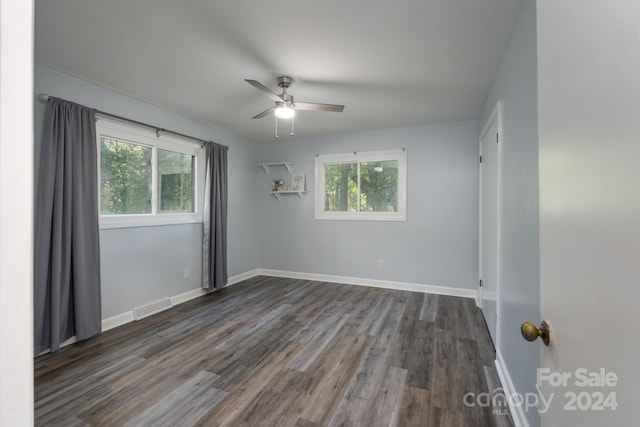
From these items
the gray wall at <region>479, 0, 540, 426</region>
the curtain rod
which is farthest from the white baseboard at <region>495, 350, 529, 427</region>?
the curtain rod

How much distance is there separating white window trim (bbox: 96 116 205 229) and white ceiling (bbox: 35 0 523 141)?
403 mm

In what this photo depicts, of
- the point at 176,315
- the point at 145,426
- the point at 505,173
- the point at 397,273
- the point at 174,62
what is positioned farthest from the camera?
the point at 397,273

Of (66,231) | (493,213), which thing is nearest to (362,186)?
(493,213)

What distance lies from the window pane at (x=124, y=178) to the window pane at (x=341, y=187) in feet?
8.82

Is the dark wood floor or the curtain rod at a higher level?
the curtain rod

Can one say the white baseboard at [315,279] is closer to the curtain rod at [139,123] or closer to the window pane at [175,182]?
the window pane at [175,182]

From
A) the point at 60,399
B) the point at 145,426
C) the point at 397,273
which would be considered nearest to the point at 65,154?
the point at 60,399

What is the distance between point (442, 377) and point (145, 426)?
2038 millimetres

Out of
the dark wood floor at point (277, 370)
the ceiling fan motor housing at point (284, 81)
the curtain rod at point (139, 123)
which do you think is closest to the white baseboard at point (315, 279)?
the dark wood floor at point (277, 370)

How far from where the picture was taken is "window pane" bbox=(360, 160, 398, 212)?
4.38 m

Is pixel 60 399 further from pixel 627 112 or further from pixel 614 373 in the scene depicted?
pixel 627 112

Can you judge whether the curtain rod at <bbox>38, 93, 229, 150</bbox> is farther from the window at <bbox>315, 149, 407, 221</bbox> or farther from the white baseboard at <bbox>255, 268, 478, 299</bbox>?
the white baseboard at <bbox>255, 268, 478, 299</bbox>

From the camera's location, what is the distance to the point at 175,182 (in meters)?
3.76

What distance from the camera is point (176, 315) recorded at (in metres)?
3.31
